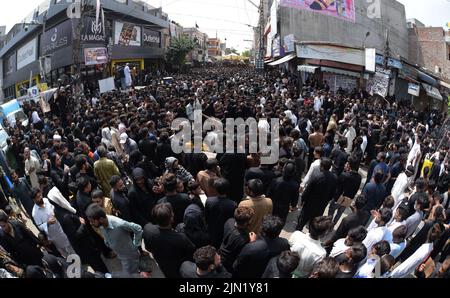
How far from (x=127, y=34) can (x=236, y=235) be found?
29.2 m

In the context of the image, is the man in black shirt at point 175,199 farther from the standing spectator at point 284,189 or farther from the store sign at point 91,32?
the store sign at point 91,32

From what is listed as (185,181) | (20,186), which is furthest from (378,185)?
(20,186)

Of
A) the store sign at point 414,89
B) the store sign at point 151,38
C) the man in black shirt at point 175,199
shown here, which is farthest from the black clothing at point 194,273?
the store sign at point 151,38

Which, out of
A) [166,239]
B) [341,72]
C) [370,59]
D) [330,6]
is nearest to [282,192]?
[166,239]

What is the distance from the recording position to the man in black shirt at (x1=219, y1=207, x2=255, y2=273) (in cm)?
352

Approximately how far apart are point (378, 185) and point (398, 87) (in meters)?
18.1

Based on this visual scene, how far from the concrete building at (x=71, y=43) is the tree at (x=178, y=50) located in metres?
2.08

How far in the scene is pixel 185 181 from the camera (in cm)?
527

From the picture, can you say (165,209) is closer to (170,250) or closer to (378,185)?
(170,250)

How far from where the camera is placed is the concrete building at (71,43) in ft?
75.4

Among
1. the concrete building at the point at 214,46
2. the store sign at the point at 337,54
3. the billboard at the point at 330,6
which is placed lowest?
the store sign at the point at 337,54

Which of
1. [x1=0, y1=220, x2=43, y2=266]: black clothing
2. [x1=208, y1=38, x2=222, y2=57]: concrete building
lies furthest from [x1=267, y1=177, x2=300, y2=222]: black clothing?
[x1=208, y1=38, x2=222, y2=57]: concrete building

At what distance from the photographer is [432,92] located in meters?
19.9
